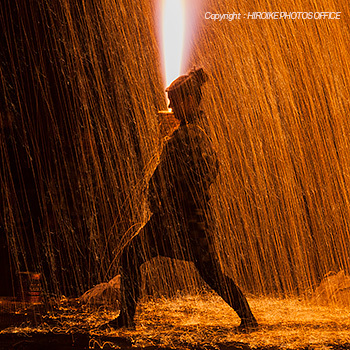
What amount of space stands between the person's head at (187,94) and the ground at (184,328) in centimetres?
156

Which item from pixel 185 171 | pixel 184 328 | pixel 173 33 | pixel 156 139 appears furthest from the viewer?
pixel 156 139

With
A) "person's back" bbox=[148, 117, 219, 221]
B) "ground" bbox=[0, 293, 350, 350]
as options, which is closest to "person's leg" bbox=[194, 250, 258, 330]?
"ground" bbox=[0, 293, 350, 350]

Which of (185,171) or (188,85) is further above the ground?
(188,85)

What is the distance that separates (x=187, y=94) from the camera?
12.8 ft

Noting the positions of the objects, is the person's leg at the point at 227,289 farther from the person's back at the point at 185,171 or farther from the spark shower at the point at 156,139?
the spark shower at the point at 156,139

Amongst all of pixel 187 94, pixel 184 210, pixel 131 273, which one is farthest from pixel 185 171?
pixel 131 273

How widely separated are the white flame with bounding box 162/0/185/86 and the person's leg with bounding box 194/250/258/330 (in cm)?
256

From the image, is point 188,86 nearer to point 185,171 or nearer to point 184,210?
point 185,171

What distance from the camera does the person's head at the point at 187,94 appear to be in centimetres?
387

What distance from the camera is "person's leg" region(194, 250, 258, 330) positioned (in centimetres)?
365

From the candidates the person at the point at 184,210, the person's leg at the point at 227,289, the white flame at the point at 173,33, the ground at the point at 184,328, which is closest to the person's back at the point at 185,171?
the person at the point at 184,210

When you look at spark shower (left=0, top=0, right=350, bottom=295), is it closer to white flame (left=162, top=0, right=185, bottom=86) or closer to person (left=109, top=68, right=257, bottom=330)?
white flame (left=162, top=0, right=185, bottom=86)

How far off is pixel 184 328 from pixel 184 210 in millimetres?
870

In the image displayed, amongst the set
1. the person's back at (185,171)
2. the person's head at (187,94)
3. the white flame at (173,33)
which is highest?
the white flame at (173,33)
